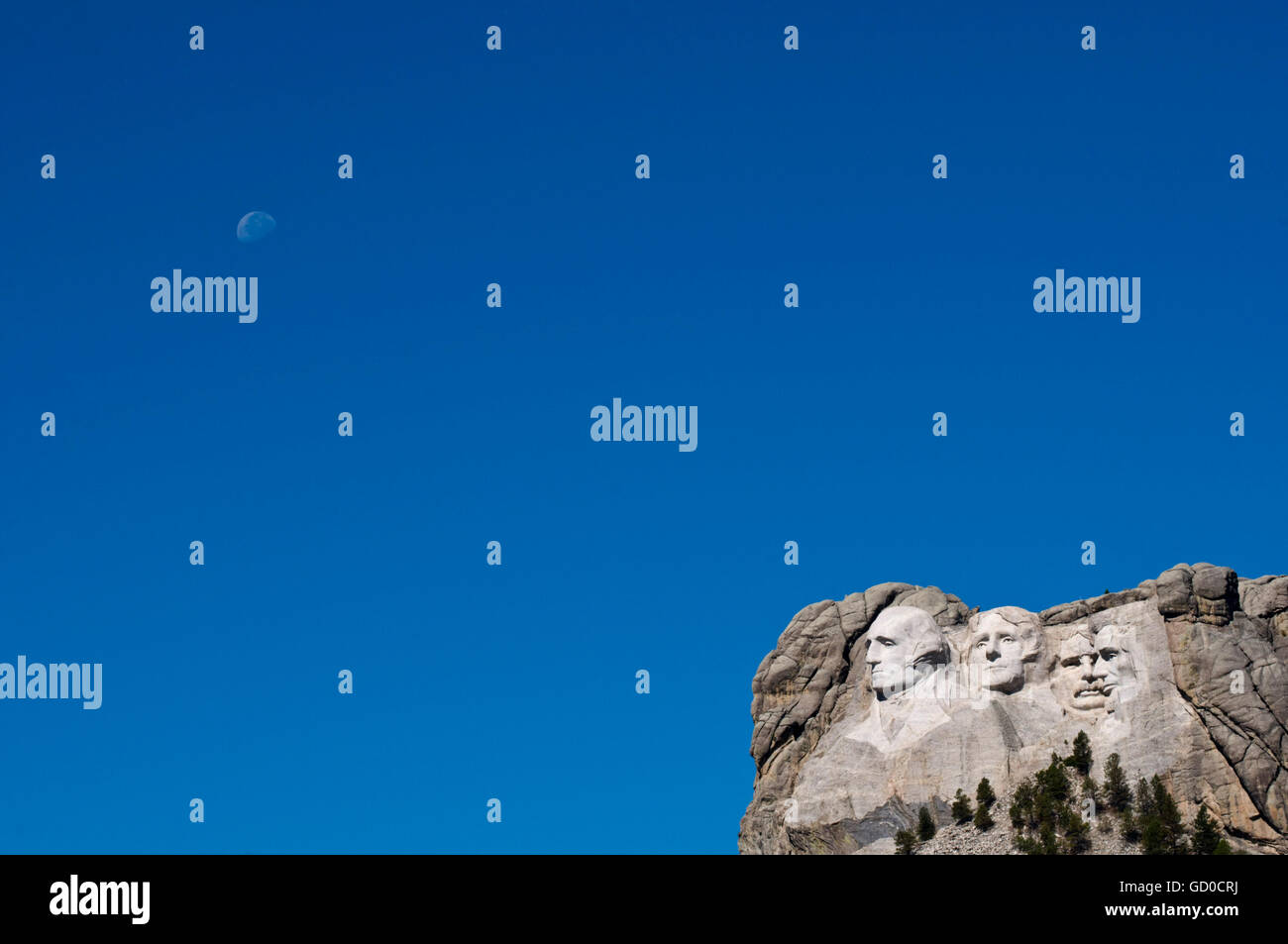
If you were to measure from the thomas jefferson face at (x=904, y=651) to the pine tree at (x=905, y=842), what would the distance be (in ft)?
29.6

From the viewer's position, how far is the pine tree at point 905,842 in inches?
3191

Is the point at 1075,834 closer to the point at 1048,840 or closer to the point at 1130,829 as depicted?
the point at 1048,840

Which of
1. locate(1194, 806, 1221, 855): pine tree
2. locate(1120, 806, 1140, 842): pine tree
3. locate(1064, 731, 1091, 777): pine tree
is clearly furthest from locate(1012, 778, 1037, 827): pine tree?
locate(1194, 806, 1221, 855): pine tree

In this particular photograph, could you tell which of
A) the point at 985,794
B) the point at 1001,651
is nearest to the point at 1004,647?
the point at 1001,651

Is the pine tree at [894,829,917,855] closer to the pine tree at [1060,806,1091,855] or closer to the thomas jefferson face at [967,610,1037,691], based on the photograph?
the pine tree at [1060,806,1091,855]

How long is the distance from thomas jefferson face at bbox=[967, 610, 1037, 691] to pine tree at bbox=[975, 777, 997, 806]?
5756 millimetres

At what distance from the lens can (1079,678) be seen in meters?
87.3

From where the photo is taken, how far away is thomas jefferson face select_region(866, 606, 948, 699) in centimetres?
8931

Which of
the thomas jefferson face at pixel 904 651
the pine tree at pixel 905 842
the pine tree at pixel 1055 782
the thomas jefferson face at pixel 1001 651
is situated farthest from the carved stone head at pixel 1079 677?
the pine tree at pixel 905 842

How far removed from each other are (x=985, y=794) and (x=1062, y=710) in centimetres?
648
